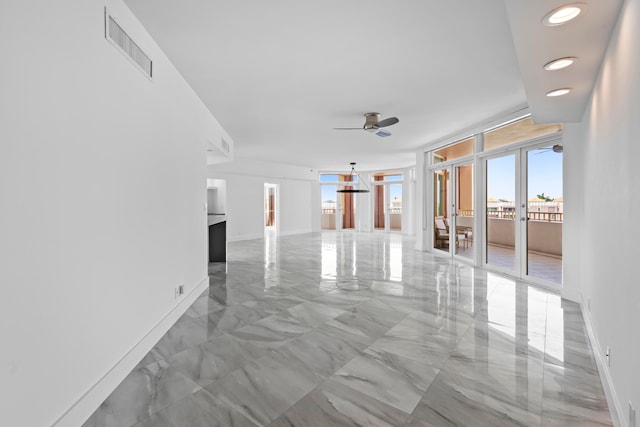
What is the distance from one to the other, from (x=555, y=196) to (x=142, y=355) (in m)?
5.61

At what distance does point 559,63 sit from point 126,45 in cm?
327

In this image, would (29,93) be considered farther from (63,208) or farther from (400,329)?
(400,329)

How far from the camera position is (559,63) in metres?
2.34

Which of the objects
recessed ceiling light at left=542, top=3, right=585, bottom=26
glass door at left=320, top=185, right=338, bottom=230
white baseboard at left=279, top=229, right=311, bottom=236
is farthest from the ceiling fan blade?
glass door at left=320, top=185, right=338, bottom=230

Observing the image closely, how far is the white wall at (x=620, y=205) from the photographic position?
1.50m

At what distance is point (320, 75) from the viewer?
380 cm

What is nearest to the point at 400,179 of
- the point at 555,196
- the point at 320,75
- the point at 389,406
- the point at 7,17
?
the point at 555,196

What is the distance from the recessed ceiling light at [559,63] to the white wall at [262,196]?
8638 mm

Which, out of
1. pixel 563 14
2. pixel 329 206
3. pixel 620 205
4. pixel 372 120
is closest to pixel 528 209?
pixel 372 120

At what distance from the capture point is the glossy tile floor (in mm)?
1913

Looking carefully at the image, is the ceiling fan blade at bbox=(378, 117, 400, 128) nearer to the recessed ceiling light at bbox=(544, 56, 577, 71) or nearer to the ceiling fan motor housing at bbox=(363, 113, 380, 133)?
the ceiling fan motor housing at bbox=(363, 113, 380, 133)

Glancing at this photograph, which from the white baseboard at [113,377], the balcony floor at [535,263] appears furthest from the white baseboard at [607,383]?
the white baseboard at [113,377]

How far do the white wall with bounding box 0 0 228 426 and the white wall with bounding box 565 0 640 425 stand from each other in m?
2.81

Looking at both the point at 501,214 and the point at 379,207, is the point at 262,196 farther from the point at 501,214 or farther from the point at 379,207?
the point at 501,214
